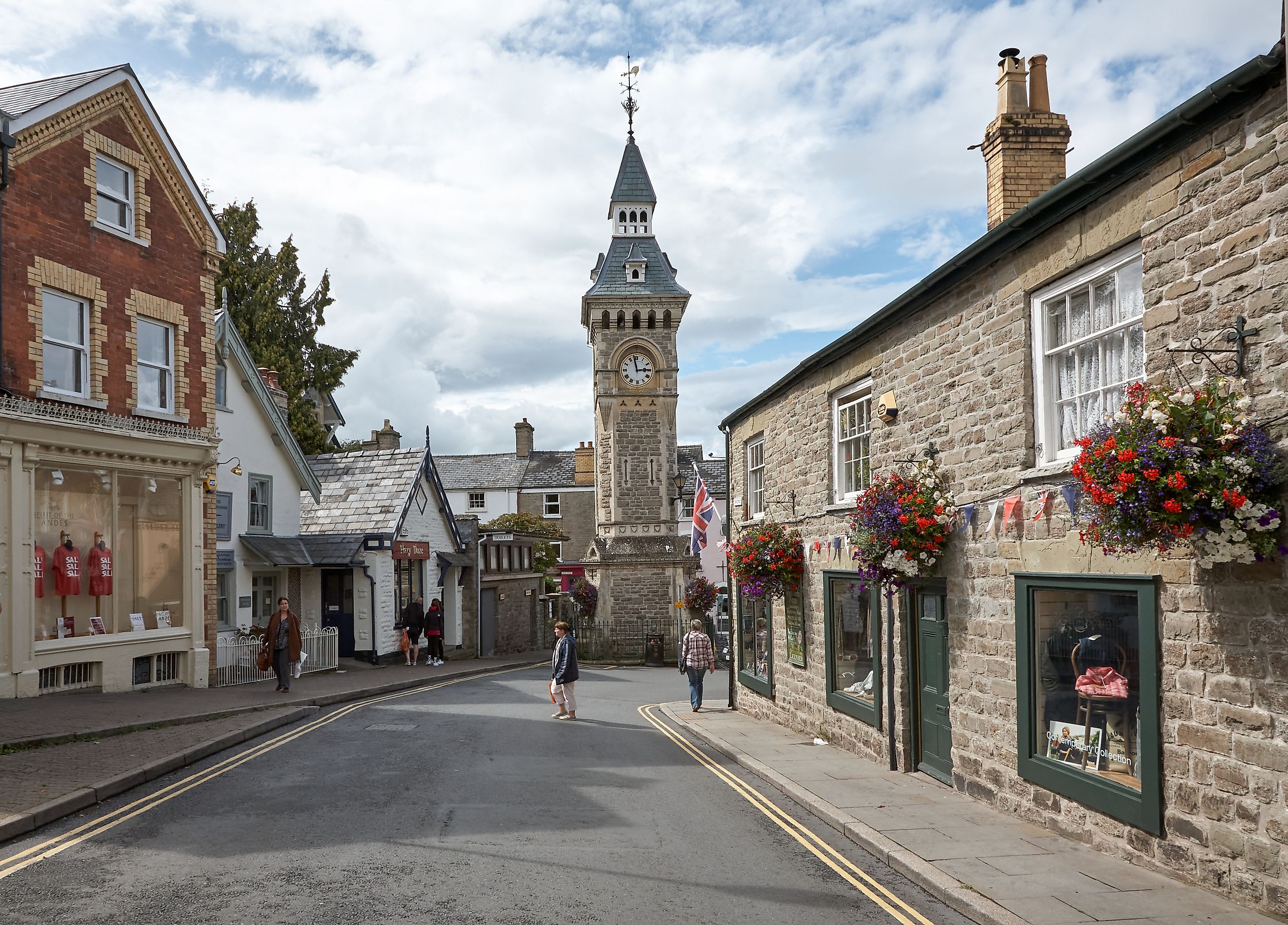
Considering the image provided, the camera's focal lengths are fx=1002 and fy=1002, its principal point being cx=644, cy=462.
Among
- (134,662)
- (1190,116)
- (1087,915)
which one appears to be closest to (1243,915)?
(1087,915)

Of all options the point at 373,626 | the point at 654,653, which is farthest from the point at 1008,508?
the point at 654,653

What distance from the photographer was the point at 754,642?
19031mm

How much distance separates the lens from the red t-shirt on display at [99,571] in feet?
57.2

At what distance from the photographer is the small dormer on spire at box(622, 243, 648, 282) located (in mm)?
45188

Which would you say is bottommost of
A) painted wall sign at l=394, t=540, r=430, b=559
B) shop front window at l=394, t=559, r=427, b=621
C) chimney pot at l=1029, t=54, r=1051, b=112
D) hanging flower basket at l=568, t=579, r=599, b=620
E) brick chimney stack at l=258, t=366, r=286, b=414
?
hanging flower basket at l=568, t=579, r=599, b=620

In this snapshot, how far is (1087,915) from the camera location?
6.38 m

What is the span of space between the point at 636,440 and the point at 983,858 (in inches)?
1372

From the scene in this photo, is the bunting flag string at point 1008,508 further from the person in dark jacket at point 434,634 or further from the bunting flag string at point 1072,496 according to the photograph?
the person in dark jacket at point 434,634

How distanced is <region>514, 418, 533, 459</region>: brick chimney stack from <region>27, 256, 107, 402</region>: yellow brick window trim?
50113 millimetres

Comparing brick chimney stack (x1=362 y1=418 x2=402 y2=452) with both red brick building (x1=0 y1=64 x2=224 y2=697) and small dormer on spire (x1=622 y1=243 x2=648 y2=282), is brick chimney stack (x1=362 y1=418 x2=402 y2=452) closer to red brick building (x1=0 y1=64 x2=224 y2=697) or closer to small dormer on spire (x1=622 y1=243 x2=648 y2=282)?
small dormer on spire (x1=622 y1=243 x2=648 y2=282)

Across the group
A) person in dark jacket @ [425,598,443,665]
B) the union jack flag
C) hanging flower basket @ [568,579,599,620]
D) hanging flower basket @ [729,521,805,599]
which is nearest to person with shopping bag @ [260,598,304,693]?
person in dark jacket @ [425,598,443,665]

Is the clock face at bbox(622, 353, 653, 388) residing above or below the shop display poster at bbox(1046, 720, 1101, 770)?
above

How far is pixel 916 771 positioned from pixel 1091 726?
3.69 m

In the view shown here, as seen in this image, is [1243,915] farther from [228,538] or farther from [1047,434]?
[228,538]
